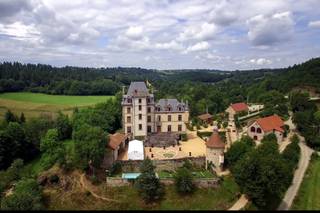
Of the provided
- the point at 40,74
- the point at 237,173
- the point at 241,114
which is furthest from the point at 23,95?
the point at 237,173

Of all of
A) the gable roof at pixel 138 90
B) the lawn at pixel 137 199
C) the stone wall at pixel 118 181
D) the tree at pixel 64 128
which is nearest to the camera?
the lawn at pixel 137 199

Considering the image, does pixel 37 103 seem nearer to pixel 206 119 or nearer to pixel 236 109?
pixel 206 119

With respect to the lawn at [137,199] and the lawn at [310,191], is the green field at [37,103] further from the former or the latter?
→ the lawn at [310,191]

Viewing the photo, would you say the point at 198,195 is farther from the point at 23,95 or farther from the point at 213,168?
the point at 23,95

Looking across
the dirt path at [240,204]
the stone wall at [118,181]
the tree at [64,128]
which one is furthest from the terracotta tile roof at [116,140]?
the dirt path at [240,204]

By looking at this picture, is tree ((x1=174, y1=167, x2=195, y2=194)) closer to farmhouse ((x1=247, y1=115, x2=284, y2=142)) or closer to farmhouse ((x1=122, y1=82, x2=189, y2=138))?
farmhouse ((x1=122, y1=82, x2=189, y2=138))
